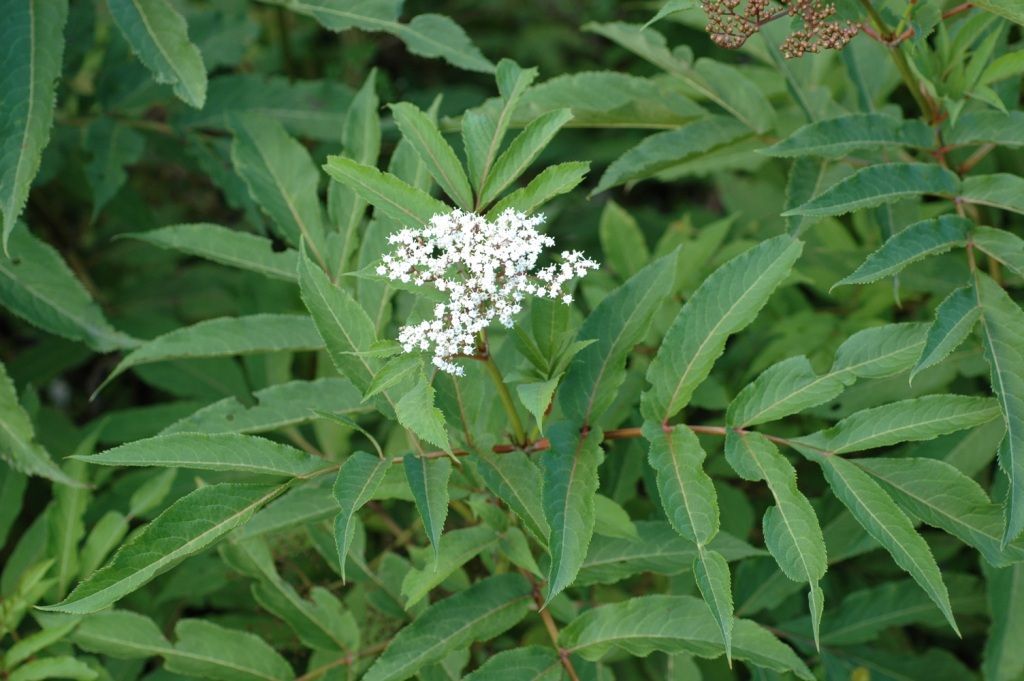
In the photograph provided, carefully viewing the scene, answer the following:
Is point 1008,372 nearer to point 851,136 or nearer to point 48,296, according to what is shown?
point 851,136

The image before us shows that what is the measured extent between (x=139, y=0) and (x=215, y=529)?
123 centimetres

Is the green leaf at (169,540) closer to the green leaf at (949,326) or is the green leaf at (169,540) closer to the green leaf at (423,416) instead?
the green leaf at (423,416)

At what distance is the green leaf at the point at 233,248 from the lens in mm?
1960

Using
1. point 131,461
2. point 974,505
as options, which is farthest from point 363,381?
point 974,505

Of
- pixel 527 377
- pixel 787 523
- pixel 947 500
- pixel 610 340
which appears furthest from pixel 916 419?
pixel 527 377

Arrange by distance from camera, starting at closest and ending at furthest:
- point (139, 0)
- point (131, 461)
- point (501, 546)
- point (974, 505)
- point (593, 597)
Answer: point (131, 461) < point (974, 505) < point (501, 546) < point (139, 0) < point (593, 597)

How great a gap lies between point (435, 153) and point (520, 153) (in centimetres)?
14

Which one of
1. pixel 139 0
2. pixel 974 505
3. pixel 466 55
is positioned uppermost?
pixel 139 0

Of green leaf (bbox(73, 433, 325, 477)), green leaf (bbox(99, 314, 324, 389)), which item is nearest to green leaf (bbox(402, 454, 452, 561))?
green leaf (bbox(73, 433, 325, 477))

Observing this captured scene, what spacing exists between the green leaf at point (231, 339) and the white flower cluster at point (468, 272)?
589 mm

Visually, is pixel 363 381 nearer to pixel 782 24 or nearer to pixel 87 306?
pixel 87 306

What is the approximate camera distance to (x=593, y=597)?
7.39ft

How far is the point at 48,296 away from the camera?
2.03 meters

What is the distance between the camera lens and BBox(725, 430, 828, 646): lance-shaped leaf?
1420 mm
